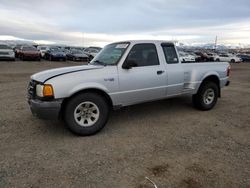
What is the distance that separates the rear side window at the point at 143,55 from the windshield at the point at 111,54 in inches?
8.0

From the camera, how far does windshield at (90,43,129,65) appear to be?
527cm

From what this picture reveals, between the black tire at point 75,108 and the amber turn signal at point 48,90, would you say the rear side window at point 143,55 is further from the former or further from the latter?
the amber turn signal at point 48,90

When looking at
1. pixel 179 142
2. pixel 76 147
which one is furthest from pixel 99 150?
pixel 179 142

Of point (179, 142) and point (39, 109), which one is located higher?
point (39, 109)

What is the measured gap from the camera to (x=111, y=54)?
219 inches

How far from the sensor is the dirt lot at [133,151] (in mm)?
3301

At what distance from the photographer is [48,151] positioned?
13.5 ft

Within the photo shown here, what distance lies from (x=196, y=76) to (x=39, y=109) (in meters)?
3.87

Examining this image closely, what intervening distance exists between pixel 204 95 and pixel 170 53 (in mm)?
1560

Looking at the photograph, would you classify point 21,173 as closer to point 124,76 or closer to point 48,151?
point 48,151

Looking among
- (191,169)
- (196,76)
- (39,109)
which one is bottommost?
(191,169)

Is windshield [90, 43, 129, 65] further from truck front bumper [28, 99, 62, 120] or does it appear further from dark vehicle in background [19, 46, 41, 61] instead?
dark vehicle in background [19, 46, 41, 61]

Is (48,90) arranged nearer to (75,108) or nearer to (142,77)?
(75,108)

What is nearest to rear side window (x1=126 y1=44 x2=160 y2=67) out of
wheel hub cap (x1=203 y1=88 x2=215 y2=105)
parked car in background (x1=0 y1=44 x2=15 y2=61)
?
wheel hub cap (x1=203 y1=88 x2=215 y2=105)
